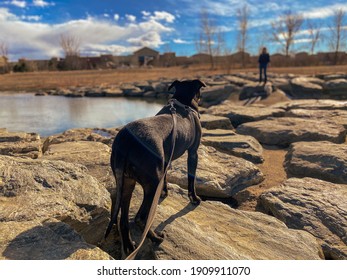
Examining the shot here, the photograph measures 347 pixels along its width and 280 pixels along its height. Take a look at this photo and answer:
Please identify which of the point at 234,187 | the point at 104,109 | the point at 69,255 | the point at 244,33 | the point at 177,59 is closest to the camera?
the point at 69,255

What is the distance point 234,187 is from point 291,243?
1.67m

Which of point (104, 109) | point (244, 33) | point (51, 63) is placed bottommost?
point (104, 109)

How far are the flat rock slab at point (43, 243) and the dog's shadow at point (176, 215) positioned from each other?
63 cm

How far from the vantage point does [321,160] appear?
16.9 feet

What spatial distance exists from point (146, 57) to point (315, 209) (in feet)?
233

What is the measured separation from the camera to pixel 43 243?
2369mm

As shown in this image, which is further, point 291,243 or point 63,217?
point 291,243

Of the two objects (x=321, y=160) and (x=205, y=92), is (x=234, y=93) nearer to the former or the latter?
(x=205, y=92)

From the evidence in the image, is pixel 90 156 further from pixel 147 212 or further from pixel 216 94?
pixel 216 94

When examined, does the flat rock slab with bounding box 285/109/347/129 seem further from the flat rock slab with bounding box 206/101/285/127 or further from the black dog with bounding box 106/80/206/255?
the black dog with bounding box 106/80/206/255

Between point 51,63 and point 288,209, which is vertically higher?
point 51,63

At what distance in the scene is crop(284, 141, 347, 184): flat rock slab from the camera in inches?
189

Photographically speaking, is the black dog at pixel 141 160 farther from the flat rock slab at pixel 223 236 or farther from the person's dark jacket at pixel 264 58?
the person's dark jacket at pixel 264 58

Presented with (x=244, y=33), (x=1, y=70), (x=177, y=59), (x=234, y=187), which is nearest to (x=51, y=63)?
(x=1, y=70)
